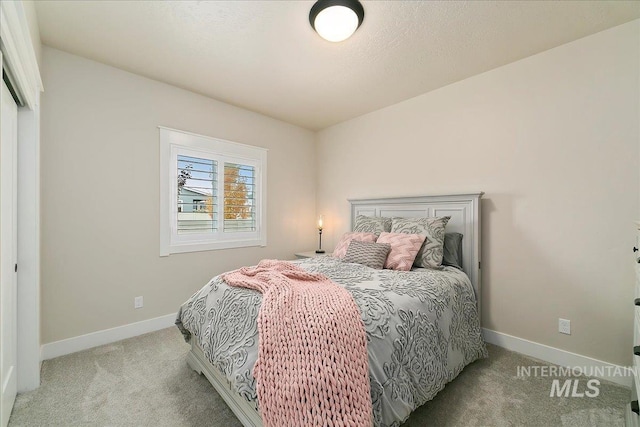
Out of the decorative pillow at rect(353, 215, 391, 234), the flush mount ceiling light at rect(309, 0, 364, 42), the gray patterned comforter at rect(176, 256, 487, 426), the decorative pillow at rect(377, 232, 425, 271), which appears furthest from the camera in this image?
the decorative pillow at rect(353, 215, 391, 234)

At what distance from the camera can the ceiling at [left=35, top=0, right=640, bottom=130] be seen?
1796 millimetres

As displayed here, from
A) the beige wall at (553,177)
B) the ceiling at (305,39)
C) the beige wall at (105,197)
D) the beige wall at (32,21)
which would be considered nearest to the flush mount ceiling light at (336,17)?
the ceiling at (305,39)

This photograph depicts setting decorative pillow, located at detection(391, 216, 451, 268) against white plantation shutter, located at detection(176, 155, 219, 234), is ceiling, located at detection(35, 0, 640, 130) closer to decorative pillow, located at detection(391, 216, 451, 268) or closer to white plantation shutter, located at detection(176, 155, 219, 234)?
white plantation shutter, located at detection(176, 155, 219, 234)

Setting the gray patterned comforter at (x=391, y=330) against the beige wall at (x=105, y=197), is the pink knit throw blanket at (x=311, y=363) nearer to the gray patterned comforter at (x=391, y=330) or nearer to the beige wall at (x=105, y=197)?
the gray patterned comforter at (x=391, y=330)

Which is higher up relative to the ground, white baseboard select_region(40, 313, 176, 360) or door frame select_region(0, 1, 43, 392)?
door frame select_region(0, 1, 43, 392)

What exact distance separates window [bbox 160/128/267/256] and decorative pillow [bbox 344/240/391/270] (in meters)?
1.52

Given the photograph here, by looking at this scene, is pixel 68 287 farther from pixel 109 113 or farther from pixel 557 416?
pixel 557 416

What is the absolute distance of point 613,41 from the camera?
1953mm

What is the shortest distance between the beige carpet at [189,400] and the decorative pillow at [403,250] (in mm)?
887

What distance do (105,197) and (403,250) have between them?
2750mm

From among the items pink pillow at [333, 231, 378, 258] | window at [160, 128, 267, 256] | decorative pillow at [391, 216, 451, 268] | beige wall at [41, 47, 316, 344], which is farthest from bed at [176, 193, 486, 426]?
window at [160, 128, 267, 256]

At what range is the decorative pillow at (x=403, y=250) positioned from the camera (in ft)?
7.65

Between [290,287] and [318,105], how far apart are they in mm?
2487

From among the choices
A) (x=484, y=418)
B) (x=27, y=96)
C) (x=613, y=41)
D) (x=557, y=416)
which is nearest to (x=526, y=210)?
(x=613, y=41)
